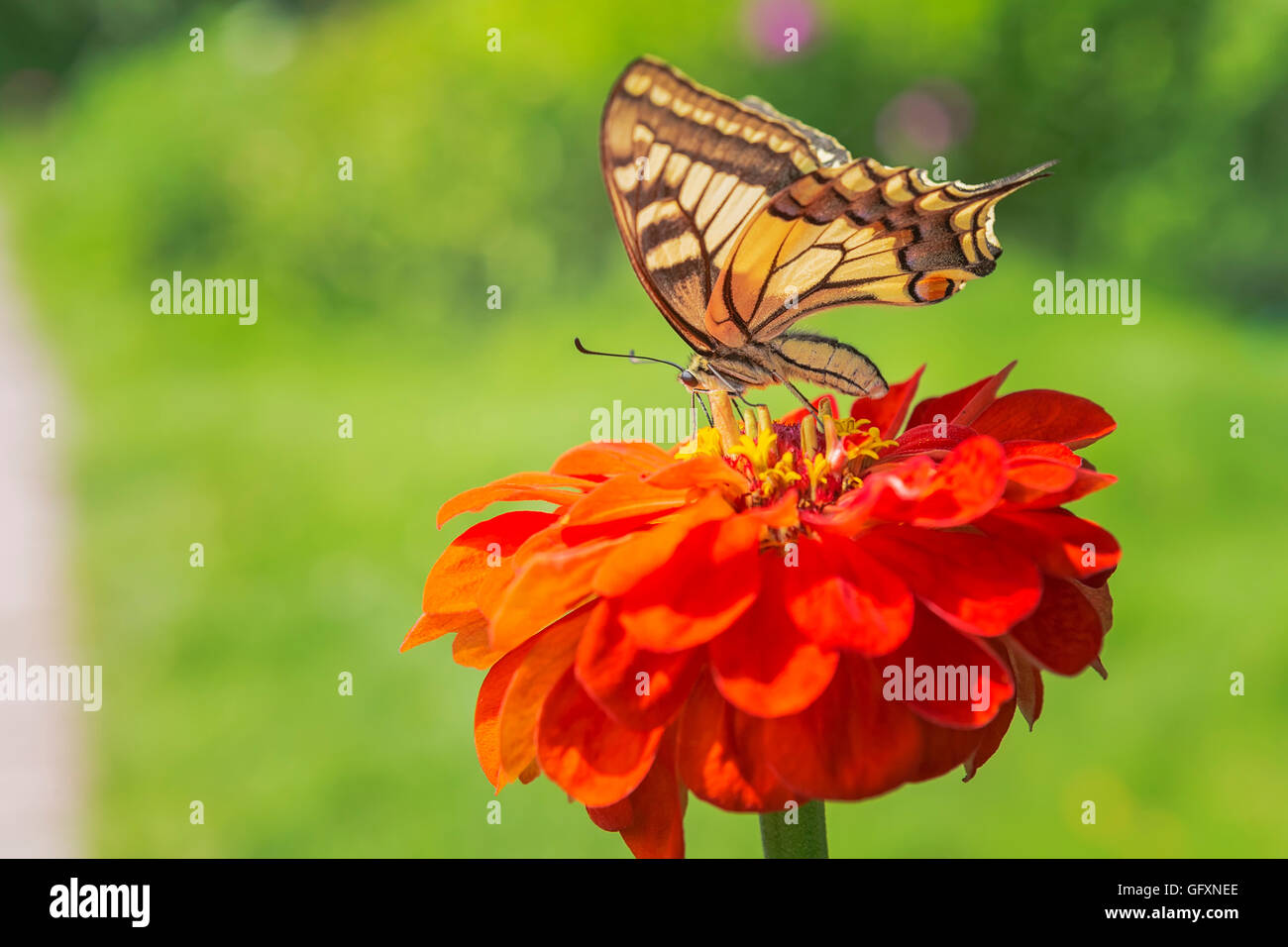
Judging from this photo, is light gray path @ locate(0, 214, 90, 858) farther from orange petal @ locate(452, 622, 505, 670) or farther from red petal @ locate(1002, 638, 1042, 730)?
red petal @ locate(1002, 638, 1042, 730)

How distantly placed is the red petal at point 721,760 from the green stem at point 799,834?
0.13ft

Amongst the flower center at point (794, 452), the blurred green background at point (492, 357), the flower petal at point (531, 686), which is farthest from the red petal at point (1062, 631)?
the blurred green background at point (492, 357)

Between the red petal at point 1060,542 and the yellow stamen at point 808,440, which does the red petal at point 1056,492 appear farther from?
the yellow stamen at point 808,440

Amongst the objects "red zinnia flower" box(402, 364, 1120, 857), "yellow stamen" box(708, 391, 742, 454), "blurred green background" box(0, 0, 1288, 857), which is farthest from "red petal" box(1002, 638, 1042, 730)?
"blurred green background" box(0, 0, 1288, 857)

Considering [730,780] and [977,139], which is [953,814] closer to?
[730,780]

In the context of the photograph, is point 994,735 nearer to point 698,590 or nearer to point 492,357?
point 698,590

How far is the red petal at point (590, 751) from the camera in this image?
841 millimetres

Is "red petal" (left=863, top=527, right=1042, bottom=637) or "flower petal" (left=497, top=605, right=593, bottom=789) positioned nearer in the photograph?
"red petal" (left=863, top=527, right=1042, bottom=637)

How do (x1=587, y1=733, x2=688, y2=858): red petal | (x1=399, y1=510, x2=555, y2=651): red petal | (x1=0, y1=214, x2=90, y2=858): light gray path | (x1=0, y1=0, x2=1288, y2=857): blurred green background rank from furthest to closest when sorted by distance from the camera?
1. (x1=0, y1=214, x2=90, y2=858): light gray path
2. (x1=0, y1=0, x2=1288, y2=857): blurred green background
3. (x1=399, y1=510, x2=555, y2=651): red petal
4. (x1=587, y1=733, x2=688, y2=858): red petal

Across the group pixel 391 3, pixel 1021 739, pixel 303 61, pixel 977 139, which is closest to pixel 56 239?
pixel 303 61

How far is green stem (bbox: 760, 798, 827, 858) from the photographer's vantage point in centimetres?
86

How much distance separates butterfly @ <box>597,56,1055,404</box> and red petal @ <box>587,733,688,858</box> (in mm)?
437

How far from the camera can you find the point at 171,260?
581cm

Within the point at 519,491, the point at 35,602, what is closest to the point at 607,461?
the point at 519,491
